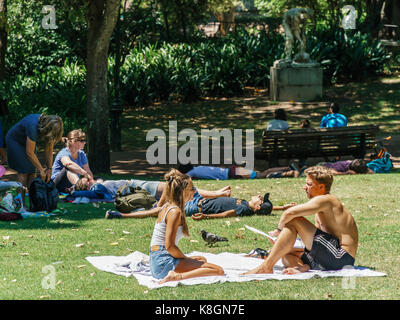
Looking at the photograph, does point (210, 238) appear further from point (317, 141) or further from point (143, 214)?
point (317, 141)

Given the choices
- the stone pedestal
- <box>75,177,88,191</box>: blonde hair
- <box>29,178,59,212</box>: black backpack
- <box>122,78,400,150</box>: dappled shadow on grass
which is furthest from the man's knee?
the stone pedestal

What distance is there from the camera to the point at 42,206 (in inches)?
352

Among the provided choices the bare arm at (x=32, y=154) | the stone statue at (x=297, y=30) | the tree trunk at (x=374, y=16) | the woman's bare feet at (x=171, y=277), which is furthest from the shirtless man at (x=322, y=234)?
the tree trunk at (x=374, y=16)

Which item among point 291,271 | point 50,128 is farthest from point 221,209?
point 291,271

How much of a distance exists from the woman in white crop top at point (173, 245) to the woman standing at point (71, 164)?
4.26 metres

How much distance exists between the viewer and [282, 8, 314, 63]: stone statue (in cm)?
2086

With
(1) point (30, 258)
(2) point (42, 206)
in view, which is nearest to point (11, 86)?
(2) point (42, 206)

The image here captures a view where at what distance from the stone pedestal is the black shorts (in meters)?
15.2

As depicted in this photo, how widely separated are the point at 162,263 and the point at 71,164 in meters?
4.44

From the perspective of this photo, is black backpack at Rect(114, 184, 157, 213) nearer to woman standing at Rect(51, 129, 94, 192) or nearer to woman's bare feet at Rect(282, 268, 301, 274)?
woman standing at Rect(51, 129, 94, 192)

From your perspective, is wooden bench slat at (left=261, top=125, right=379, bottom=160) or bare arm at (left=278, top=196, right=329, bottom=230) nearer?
bare arm at (left=278, top=196, right=329, bottom=230)

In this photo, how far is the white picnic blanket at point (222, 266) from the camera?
602 cm

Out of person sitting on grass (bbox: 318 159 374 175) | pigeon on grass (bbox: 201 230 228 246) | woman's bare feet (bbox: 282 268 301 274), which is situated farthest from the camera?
person sitting on grass (bbox: 318 159 374 175)

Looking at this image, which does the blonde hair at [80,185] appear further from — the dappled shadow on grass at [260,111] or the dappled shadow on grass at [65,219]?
the dappled shadow on grass at [260,111]
